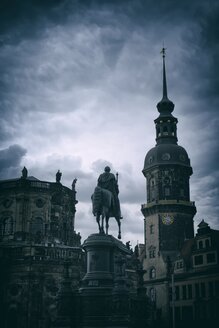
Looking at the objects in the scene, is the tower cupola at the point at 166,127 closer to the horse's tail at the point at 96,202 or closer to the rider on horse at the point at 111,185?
the rider on horse at the point at 111,185

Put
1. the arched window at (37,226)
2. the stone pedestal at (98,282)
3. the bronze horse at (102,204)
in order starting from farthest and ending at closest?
1. the arched window at (37,226)
2. the bronze horse at (102,204)
3. the stone pedestal at (98,282)

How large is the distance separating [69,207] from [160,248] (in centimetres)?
1601

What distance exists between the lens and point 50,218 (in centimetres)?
6844

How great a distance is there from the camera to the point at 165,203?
72.2m

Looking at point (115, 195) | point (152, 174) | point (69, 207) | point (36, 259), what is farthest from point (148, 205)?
point (115, 195)

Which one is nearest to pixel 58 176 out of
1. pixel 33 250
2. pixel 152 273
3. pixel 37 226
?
pixel 37 226

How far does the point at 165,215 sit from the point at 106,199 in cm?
4781

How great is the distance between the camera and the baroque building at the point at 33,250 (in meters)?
55.3

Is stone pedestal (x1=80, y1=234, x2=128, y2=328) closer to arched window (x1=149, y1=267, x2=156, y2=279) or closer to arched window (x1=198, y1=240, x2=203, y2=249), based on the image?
arched window (x1=198, y1=240, x2=203, y2=249)

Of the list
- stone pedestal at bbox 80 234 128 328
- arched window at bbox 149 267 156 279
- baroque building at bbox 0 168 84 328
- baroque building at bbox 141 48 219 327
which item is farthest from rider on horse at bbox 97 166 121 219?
arched window at bbox 149 267 156 279

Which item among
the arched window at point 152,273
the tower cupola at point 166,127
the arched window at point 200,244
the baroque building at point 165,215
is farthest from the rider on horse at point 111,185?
the tower cupola at point 166,127

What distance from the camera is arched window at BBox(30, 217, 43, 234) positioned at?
66.7 m

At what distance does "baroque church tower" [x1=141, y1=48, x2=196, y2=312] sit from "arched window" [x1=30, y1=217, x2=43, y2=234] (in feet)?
58.6

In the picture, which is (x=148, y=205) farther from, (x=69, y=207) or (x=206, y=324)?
(x=206, y=324)
